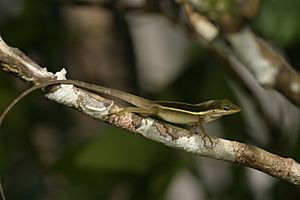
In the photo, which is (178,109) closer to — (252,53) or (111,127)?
(252,53)

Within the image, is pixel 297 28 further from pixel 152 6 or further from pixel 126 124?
pixel 126 124

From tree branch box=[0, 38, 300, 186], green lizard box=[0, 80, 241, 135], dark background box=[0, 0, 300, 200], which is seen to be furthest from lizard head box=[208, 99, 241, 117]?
dark background box=[0, 0, 300, 200]

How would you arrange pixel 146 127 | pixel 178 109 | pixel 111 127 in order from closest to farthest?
1. pixel 146 127
2. pixel 178 109
3. pixel 111 127

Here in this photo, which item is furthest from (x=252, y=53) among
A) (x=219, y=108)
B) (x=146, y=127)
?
(x=146, y=127)

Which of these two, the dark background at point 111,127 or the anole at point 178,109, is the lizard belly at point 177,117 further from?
the dark background at point 111,127

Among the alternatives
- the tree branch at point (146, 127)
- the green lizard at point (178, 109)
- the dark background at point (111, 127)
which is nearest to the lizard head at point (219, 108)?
the green lizard at point (178, 109)

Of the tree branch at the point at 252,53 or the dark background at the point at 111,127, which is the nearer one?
the tree branch at the point at 252,53

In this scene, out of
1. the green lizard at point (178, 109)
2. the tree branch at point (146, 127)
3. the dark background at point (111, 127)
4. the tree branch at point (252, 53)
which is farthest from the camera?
the dark background at point (111, 127)

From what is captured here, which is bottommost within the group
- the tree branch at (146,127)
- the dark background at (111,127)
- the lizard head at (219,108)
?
the dark background at (111,127)
